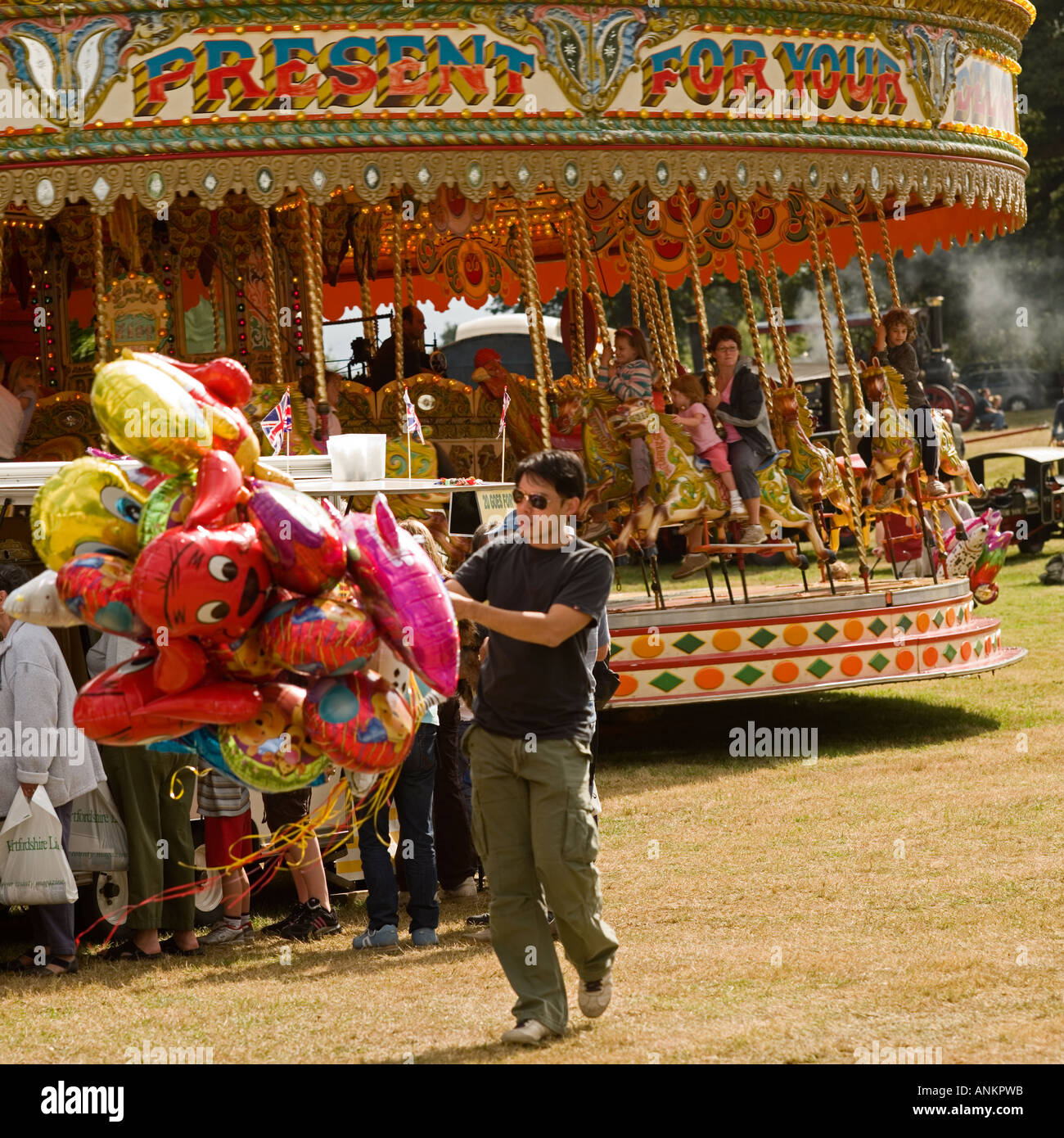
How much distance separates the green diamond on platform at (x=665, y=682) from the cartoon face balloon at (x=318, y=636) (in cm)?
737

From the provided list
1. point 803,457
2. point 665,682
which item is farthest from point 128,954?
point 803,457

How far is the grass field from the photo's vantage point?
20.8ft

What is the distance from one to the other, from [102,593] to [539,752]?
1.82 m

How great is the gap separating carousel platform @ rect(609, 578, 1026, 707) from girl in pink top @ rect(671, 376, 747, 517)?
31.9 inches

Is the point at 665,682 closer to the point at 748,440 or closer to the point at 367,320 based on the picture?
the point at 748,440

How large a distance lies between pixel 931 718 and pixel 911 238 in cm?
623

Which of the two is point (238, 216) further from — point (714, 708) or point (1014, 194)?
point (1014, 194)

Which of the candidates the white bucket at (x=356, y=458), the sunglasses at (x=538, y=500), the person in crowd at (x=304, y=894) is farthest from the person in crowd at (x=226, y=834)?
the sunglasses at (x=538, y=500)

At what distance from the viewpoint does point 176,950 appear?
8.16 metres

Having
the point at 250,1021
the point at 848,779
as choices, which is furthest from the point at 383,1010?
the point at 848,779

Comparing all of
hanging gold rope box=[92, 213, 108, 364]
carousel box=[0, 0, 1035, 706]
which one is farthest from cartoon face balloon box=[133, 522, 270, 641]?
hanging gold rope box=[92, 213, 108, 364]

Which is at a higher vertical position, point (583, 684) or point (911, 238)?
point (911, 238)

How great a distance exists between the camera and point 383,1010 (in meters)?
6.91

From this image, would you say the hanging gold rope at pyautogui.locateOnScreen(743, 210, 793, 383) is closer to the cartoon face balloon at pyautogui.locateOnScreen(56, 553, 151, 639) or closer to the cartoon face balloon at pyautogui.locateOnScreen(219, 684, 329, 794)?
the cartoon face balloon at pyautogui.locateOnScreen(219, 684, 329, 794)
